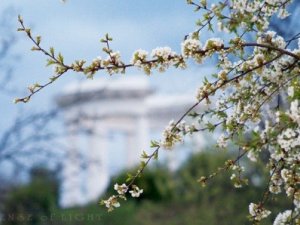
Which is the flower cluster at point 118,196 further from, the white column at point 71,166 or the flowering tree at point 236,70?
the white column at point 71,166

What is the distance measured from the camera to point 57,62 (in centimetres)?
276

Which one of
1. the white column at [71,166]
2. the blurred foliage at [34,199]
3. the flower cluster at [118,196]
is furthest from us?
the blurred foliage at [34,199]

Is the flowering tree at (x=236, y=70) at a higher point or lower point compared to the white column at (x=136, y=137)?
lower

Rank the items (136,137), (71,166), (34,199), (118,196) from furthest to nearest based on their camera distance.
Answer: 1. (136,137)
2. (34,199)
3. (71,166)
4. (118,196)

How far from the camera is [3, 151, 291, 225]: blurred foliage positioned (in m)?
10.4

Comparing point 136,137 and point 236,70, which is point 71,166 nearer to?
point 236,70

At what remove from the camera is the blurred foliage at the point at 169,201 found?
10.4 meters

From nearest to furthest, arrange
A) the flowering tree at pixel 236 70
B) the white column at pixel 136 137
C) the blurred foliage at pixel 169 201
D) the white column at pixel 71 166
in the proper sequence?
the flowering tree at pixel 236 70, the white column at pixel 71 166, the blurred foliage at pixel 169 201, the white column at pixel 136 137

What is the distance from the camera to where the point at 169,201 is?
1362 cm

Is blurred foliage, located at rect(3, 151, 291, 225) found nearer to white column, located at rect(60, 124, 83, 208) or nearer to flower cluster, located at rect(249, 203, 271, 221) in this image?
white column, located at rect(60, 124, 83, 208)

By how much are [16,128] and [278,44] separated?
24.5 feet

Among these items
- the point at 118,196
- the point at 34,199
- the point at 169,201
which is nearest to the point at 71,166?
the point at 34,199

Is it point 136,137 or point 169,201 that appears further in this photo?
point 136,137

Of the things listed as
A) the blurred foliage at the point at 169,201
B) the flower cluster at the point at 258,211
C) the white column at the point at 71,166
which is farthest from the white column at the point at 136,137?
the flower cluster at the point at 258,211
